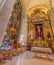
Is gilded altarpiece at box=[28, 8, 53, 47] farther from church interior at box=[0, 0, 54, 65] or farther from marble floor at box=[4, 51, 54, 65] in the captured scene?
marble floor at box=[4, 51, 54, 65]

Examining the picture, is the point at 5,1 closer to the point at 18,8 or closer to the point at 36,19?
the point at 18,8

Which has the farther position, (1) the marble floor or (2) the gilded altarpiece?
(2) the gilded altarpiece

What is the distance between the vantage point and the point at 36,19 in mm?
A: 2609

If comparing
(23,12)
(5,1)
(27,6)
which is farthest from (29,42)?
(5,1)

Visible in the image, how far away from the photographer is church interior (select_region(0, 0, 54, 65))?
196 cm

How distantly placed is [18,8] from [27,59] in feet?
3.61

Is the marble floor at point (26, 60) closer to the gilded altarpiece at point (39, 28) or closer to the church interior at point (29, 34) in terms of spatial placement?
the church interior at point (29, 34)

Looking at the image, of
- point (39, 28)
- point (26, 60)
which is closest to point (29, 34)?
point (39, 28)

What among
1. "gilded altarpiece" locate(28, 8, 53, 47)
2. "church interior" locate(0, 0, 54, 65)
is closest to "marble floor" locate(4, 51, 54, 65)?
"church interior" locate(0, 0, 54, 65)

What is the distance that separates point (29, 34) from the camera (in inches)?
93.0

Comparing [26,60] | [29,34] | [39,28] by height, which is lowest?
[26,60]

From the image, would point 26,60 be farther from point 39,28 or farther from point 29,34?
point 39,28

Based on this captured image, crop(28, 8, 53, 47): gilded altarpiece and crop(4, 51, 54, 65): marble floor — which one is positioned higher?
crop(28, 8, 53, 47): gilded altarpiece

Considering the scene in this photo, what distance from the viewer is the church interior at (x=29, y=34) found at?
196cm
